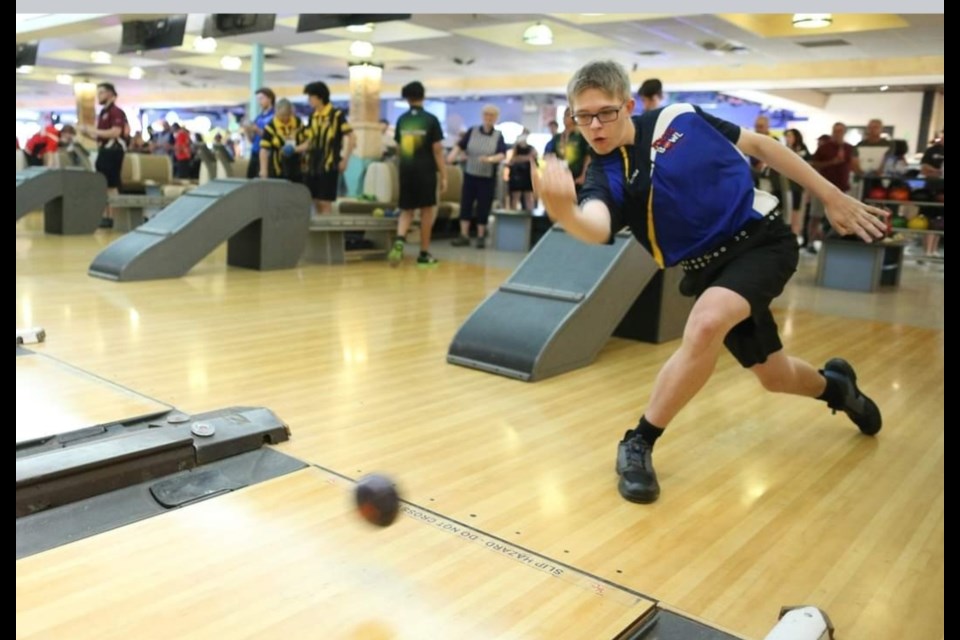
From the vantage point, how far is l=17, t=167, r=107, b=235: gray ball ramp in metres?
7.21

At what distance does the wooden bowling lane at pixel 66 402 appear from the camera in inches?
89.1

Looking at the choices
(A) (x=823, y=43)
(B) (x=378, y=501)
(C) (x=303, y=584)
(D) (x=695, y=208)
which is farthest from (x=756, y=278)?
(A) (x=823, y=43)

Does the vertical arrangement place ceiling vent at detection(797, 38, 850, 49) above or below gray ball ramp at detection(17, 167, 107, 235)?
above

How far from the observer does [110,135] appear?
7457 millimetres

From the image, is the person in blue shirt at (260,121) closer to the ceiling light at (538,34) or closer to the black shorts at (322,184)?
the black shorts at (322,184)

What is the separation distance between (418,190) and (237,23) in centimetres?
362

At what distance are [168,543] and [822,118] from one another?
49.9 ft

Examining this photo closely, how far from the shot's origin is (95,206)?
762 cm

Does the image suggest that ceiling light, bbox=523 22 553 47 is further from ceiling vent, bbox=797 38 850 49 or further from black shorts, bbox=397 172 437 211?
black shorts, bbox=397 172 437 211

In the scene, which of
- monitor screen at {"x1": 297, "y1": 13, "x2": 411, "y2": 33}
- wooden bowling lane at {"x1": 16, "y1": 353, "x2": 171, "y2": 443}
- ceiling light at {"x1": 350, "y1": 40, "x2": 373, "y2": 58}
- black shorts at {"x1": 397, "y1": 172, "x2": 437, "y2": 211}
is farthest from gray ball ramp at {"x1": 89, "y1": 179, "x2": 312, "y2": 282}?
ceiling light at {"x1": 350, "y1": 40, "x2": 373, "y2": 58}

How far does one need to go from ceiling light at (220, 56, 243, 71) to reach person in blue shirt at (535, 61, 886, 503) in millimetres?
12149

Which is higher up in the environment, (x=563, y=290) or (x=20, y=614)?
(x=563, y=290)

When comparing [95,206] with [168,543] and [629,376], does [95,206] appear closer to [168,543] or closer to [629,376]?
[629,376]
